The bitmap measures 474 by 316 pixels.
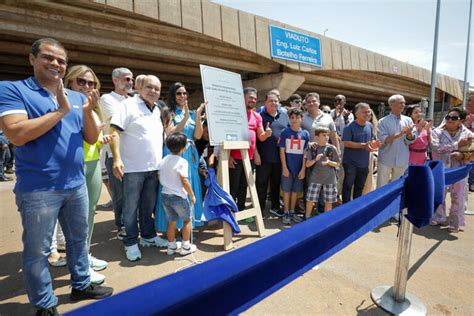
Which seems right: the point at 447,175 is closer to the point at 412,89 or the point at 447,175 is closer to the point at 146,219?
the point at 146,219

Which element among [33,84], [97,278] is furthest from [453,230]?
[33,84]

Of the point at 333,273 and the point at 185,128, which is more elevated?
the point at 185,128

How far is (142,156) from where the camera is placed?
8.54 feet

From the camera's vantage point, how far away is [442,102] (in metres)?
22.4

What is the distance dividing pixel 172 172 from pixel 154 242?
94cm

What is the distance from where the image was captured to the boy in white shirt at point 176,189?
107 inches

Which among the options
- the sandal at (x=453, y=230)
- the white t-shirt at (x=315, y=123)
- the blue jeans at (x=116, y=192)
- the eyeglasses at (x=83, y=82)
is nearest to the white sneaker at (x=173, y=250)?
the blue jeans at (x=116, y=192)

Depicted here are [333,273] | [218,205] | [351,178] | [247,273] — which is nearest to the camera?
[247,273]

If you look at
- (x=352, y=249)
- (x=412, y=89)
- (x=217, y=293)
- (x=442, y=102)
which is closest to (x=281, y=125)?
(x=352, y=249)

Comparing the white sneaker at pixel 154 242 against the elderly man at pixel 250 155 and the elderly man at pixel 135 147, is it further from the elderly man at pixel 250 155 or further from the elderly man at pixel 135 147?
the elderly man at pixel 250 155

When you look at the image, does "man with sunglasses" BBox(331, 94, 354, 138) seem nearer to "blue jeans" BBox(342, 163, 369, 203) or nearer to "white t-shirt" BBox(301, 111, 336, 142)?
"white t-shirt" BBox(301, 111, 336, 142)

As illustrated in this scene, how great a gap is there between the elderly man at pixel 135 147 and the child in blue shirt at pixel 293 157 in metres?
1.89

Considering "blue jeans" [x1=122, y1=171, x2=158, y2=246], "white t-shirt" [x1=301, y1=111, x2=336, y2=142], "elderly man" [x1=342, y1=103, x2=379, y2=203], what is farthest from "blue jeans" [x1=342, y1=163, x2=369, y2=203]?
"blue jeans" [x1=122, y1=171, x2=158, y2=246]

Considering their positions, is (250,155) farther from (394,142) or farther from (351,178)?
(394,142)
